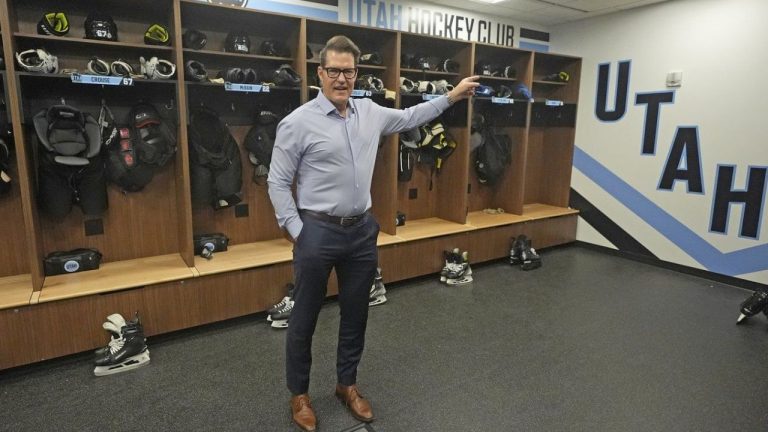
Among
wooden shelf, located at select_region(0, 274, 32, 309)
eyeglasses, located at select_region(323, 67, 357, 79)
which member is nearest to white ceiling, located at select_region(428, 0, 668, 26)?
eyeglasses, located at select_region(323, 67, 357, 79)

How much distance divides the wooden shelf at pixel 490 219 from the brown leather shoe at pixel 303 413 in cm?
279

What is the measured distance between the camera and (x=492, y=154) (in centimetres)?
486

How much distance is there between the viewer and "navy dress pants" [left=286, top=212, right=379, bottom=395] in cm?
189

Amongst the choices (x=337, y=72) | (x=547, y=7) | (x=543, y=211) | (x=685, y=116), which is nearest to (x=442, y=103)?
(x=337, y=72)

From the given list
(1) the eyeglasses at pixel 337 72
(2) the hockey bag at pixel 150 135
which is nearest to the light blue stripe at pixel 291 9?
(2) the hockey bag at pixel 150 135

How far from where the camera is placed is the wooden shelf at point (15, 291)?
8.03ft

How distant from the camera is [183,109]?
294 cm

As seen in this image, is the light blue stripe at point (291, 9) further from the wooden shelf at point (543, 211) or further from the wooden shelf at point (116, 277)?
the wooden shelf at point (543, 211)

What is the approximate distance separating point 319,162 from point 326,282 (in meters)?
0.54

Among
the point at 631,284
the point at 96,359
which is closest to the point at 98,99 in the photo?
the point at 96,359

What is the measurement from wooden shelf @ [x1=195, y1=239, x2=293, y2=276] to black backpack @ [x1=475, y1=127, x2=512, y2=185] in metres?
2.34

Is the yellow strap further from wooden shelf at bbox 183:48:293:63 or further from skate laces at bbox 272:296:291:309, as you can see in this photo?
skate laces at bbox 272:296:291:309

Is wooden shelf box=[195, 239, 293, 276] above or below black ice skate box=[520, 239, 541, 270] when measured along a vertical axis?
above

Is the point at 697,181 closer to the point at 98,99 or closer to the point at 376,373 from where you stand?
the point at 376,373
